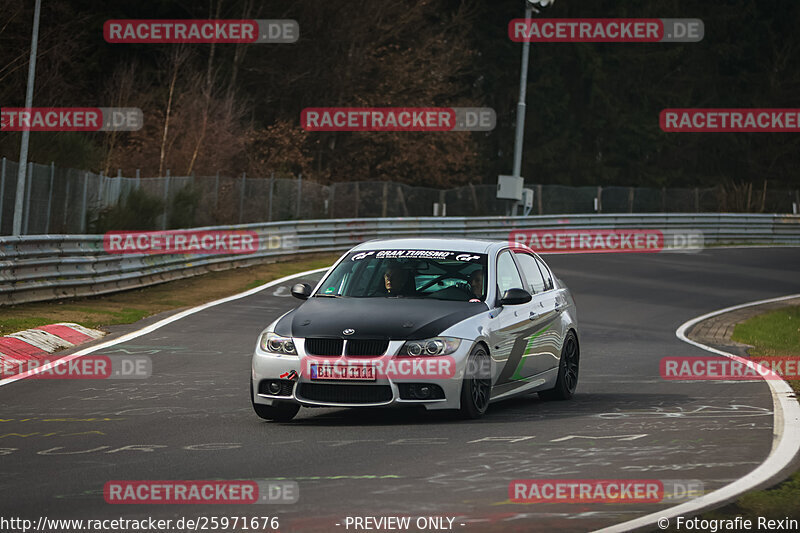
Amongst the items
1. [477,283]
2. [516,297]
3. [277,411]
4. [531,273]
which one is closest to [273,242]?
[531,273]

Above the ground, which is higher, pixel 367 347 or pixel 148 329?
pixel 367 347

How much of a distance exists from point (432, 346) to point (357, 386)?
2.24 feet

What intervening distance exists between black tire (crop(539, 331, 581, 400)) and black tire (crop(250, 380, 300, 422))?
2.97 meters

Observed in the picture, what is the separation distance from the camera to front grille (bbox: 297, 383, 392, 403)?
34.9 ft

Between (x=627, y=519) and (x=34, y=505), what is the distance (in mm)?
3264

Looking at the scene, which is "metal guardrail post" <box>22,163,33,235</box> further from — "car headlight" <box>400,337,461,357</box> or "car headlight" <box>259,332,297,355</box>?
"car headlight" <box>400,337,461,357</box>

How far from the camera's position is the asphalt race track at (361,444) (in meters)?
7.35

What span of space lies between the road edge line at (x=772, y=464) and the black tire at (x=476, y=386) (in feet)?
7.81

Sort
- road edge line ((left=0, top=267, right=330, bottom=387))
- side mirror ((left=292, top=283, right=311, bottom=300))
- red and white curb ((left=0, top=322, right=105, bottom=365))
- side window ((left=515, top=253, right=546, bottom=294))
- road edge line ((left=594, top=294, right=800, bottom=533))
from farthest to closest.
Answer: red and white curb ((left=0, top=322, right=105, bottom=365))
road edge line ((left=0, top=267, right=330, bottom=387))
side window ((left=515, top=253, right=546, bottom=294))
side mirror ((left=292, top=283, right=311, bottom=300))
road edge line ((left=594, top=294, right=800, bottom=533))

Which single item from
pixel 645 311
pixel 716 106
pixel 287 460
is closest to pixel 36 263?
pixel 645 311

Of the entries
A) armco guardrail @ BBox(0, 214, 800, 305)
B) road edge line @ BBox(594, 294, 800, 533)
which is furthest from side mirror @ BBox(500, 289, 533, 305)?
armco guardrail @ BBox(0, 214, 800, 305)

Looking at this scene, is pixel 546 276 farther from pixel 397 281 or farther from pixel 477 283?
pixel 397 281

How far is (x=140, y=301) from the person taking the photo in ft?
76.4

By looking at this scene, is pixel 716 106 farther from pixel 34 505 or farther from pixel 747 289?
pixel 34 505
